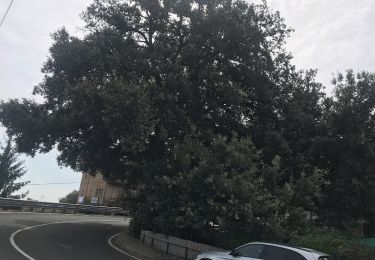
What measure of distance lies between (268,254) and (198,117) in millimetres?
12898

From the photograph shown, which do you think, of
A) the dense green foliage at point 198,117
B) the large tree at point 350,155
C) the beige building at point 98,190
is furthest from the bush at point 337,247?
the beige building at point 98,190

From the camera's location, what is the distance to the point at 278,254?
13117 millimetres

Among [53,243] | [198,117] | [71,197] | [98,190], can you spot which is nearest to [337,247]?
[198,117]

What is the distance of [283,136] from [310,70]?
17.4 feet

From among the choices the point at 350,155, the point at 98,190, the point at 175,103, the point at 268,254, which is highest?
the point at 98,190

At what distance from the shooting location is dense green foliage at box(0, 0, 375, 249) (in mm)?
21594

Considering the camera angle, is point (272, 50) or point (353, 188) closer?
point (353, 188)

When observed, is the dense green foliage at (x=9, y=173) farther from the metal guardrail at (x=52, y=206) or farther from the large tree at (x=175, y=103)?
the large tree at (x=175, y=103)

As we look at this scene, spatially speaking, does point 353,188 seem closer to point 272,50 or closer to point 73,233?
point 272,50

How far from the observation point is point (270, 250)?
1339 centimetres

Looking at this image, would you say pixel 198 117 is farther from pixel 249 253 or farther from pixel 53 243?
pixel 249 253

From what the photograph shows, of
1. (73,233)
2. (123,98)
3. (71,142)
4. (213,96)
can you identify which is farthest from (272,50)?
(73,233)

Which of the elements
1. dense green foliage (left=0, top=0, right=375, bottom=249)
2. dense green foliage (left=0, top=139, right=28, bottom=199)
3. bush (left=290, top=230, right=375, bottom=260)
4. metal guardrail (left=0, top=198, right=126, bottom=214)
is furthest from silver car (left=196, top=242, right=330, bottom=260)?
dense green foliage (left=0, top=139, right=28, bottom=199)

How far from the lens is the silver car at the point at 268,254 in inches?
496
